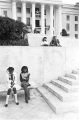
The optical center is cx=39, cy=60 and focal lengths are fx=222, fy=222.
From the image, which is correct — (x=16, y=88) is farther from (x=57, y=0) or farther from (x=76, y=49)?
(x=57, y=0)

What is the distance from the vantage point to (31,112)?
6.71 meters

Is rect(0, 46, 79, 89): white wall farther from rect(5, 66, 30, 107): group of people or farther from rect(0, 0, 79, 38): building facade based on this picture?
rect(0, 0, 79, 38): building facade

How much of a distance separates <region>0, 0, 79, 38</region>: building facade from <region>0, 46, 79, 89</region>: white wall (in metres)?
37.0

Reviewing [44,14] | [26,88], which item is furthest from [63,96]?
[44,14]

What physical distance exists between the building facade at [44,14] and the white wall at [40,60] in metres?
37.0

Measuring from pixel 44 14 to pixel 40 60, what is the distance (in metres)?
44.6

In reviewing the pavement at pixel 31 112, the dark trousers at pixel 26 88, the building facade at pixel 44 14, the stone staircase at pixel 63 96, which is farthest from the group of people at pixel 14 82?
the building facade at pixel 44 14

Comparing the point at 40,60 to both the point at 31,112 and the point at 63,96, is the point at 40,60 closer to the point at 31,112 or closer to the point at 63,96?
the point at 63,96

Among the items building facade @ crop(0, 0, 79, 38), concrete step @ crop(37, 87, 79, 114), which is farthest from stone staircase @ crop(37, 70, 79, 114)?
building facade @ crop(0, 0, 79, 38)

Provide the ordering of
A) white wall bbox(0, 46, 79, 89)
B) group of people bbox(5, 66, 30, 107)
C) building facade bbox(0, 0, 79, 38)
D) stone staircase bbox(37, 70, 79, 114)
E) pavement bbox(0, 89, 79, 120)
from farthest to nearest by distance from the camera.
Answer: building facade bbox(0, 0, 79, 38)
white wall bbox(0, 46, 79, 89)
group of people bbox(5, 66, 30, 107)
stone staircase bbox(37, 70, 79, 114)
pavement bbox(0, 89, 79, 120)

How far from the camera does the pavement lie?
20.4 ft

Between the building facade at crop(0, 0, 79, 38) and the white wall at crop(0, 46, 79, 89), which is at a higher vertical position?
the building facade at crop(0, 0, 79, 38)

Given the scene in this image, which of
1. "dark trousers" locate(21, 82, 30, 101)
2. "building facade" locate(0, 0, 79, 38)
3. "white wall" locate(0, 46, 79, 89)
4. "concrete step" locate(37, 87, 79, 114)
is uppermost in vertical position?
"building facade" locate(0, 0, 79, 38)

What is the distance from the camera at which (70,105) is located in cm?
678
